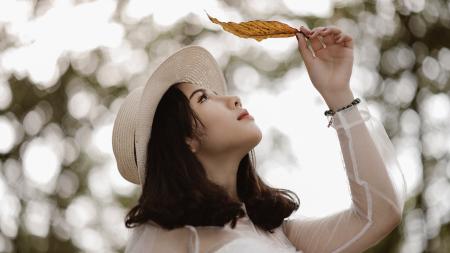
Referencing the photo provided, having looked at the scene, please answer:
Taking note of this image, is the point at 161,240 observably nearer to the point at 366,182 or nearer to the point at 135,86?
the point at 366,182

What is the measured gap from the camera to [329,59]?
9.93 feet

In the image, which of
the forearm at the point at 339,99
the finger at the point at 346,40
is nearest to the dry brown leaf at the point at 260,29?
the finger at the point at 346,40

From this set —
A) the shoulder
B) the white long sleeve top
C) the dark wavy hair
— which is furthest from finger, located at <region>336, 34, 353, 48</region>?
the shoulder

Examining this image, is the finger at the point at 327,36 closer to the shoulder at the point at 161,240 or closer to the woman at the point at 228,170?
the woman at the point at 228,170

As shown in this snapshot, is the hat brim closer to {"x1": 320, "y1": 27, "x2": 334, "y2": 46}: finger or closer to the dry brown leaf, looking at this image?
the dry brown leaf

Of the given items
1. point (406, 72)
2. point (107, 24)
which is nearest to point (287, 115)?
point (406, 72)

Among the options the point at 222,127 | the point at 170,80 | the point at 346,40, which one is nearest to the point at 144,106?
the point at 170,80

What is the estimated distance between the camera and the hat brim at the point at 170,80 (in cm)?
316

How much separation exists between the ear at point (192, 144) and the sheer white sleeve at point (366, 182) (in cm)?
51

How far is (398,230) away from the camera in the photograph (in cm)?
1027

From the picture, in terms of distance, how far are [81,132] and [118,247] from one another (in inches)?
69.0

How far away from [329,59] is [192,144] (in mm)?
577

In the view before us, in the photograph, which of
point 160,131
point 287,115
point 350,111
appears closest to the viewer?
point 350,111

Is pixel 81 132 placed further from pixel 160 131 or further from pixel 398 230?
pixel 160 131
